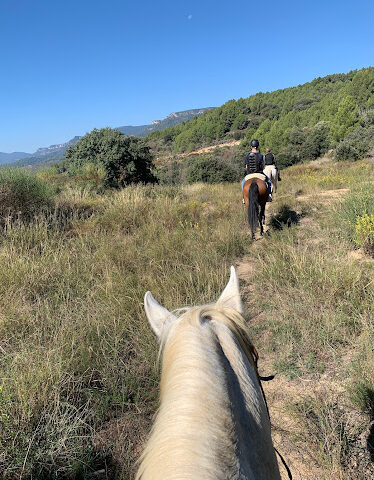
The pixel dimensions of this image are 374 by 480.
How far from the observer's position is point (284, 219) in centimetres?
668

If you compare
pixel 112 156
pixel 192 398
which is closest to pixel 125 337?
pixel 192 398

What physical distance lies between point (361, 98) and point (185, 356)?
46765mm

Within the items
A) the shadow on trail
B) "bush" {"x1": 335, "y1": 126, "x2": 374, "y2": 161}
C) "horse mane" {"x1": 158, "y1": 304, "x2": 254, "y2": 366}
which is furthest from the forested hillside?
"horse mane" {"x1": 158, "y1": 304, "x2": 254, "y2": 366}

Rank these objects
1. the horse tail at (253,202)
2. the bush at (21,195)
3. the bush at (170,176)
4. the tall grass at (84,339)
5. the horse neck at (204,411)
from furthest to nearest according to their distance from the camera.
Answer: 1. the bush at (170,176)
2. the bush at (21,195)
3. the horse tail at (253,202)
4. the tall grass at (84,339)
5. the horse neck at (204,411)

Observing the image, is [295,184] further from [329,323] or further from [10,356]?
[10,356]

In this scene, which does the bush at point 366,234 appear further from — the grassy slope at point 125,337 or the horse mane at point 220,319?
the horse mane at point 220,319

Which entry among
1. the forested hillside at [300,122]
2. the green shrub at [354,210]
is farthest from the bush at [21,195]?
the forested hillside at [300,122]

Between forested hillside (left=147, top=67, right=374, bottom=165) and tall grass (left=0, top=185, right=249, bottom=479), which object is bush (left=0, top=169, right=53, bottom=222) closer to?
tall grass (left=0, top=185, right=249, bottom=479)

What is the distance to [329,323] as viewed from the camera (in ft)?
8.70

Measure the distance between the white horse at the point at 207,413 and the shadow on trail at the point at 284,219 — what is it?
527cm

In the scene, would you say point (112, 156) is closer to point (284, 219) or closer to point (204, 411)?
point (284, 219)

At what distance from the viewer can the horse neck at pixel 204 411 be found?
54 centimetres

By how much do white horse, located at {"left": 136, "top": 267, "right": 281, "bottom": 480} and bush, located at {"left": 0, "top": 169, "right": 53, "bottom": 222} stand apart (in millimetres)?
5844

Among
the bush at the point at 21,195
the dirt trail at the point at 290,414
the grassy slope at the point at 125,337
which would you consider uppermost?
the bush at the point at 21,195
